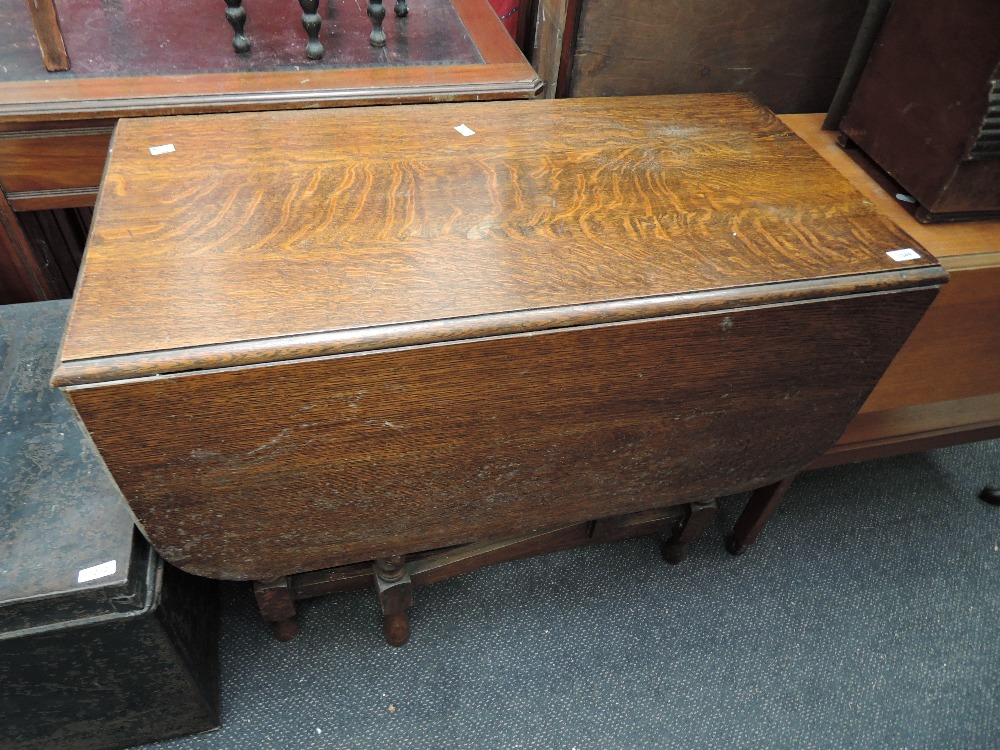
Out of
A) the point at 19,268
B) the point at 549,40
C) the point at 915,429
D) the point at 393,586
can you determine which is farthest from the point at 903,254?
the point at 19,268

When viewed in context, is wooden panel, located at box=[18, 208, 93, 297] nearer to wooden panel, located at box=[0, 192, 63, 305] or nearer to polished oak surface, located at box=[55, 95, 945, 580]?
wooden panel, located at box=[0, 192, 63, 305]

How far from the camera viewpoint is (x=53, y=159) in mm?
1138

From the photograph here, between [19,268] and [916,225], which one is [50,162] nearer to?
[19,268]

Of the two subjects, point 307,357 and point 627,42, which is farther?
point 627,42

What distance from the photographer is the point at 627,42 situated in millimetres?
1254

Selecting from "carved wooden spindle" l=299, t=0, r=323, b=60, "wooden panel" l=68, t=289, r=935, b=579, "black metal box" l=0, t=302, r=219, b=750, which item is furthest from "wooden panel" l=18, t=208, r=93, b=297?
"wooden panel" l=68, t=289, r=935, b=579

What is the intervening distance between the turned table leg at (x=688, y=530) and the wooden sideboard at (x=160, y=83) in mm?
820

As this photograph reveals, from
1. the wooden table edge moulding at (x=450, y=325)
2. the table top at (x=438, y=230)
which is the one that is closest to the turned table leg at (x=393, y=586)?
the wooden table edge moulding at (x=450, y=325)

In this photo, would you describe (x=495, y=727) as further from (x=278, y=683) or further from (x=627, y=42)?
(x=627, y=42)

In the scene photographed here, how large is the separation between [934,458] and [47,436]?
1.84 meters

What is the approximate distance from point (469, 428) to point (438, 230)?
262mm

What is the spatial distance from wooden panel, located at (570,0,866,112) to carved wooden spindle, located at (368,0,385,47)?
369 mm

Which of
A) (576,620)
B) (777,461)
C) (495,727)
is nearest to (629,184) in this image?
(777,461)

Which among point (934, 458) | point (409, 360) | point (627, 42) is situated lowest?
point (934, 458)
